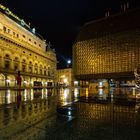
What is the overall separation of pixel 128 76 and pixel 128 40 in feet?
56.9

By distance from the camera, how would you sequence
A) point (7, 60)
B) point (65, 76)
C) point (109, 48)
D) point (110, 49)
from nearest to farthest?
point (7, 60) → point (110, 49) → point (109, 48) → point (65, 76)

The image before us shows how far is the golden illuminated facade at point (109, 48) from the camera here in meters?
93.9

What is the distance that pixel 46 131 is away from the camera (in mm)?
6617

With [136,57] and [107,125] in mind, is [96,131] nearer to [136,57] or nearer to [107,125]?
[107,125]

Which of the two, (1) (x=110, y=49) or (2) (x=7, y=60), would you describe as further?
(1) (x=110, y=49)

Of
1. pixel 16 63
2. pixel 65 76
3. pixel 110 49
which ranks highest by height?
pixel 110 49

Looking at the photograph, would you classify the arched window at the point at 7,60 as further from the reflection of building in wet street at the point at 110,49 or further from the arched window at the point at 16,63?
the reflection of building in wet street at the point at 110,49

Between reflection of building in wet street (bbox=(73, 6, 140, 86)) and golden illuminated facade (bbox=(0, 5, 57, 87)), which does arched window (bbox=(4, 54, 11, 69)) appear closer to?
golden illuminated facade (bbox=(0, 5, 57, 87))

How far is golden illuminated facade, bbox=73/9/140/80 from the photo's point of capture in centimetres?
9394

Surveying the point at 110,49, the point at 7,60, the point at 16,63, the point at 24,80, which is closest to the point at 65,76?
the point at 110,49

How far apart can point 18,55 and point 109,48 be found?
180ft

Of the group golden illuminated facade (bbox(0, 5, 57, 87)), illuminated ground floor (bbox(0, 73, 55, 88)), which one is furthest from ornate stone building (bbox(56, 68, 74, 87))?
golden illuminated facade (bbox(0, 5, 57, 87))

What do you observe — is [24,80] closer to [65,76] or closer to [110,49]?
[110,49]

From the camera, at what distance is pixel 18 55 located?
6169 centimetres
